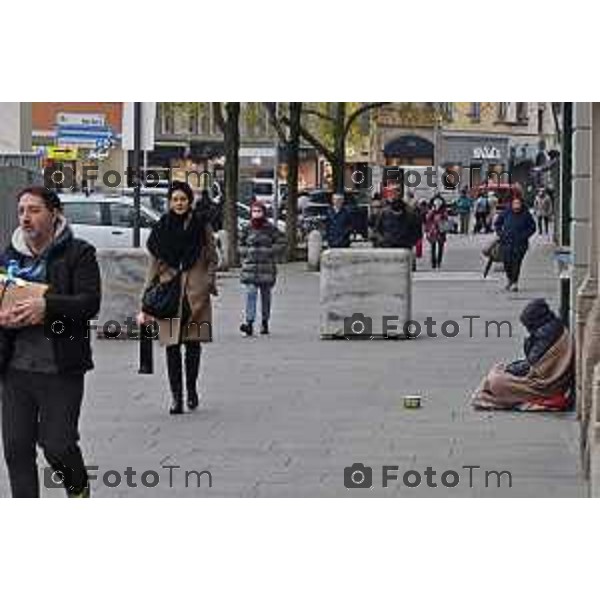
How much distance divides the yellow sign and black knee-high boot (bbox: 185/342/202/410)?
12.5 m

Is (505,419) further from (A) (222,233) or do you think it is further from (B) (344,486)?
(A) (222,233)

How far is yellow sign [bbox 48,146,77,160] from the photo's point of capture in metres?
24.9

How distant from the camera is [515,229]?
25312 mm

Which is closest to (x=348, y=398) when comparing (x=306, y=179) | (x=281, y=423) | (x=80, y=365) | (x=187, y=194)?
(x=281, y=423)

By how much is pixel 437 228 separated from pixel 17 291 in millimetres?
25383

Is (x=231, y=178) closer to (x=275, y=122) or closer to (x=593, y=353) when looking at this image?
(x=275, y=122)

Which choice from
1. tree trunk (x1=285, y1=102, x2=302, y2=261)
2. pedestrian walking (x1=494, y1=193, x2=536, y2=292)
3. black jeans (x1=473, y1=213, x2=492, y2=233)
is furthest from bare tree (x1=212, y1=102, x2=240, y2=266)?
pedestrian walking (x1=494, y1=193, x2=536, y2=292)

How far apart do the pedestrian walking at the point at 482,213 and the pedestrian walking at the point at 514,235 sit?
5772 mm

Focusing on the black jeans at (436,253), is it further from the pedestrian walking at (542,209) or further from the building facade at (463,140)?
the pedestrian walking at (542,209)

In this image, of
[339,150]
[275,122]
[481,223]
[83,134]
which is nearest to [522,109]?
[83,134]

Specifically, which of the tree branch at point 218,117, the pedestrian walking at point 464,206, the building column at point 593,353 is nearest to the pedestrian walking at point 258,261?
the building column at point 593,353

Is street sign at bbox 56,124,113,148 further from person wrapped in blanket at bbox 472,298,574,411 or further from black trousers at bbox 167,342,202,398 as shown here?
person wrapped in blanket at bbox 472,298,574,411

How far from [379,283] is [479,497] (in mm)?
8641

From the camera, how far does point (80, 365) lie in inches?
291
